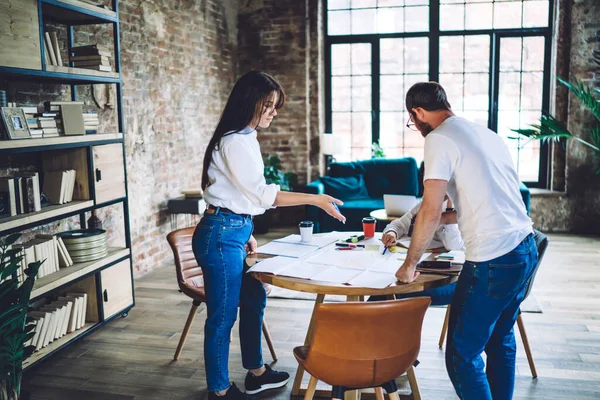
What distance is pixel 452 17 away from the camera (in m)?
7.54

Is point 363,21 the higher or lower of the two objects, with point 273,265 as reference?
higher

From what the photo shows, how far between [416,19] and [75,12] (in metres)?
4.98

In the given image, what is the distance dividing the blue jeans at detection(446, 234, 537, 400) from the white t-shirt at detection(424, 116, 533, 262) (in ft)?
0.16

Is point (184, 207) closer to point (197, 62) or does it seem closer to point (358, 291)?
point (197, 62)

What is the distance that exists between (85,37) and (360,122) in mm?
4201

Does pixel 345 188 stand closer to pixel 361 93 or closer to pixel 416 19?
pixel 361 93

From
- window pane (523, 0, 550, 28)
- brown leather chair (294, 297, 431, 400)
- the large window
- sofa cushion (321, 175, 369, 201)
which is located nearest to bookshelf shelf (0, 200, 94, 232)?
brown leather chair (294, 297, 431, 400)

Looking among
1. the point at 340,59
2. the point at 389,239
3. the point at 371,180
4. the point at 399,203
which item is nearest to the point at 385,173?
the point at 371,180

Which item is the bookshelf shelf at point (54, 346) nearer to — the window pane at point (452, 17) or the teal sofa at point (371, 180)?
the teal sofa at point (371, 180)

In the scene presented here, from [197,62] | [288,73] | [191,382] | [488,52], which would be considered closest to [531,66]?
[488,52]

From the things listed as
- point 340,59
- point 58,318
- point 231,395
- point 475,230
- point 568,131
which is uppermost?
point 340,59

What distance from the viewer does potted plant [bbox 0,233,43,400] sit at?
8.40ft

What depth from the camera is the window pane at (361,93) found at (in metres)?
7.85

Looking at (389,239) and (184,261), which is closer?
(389,239)
